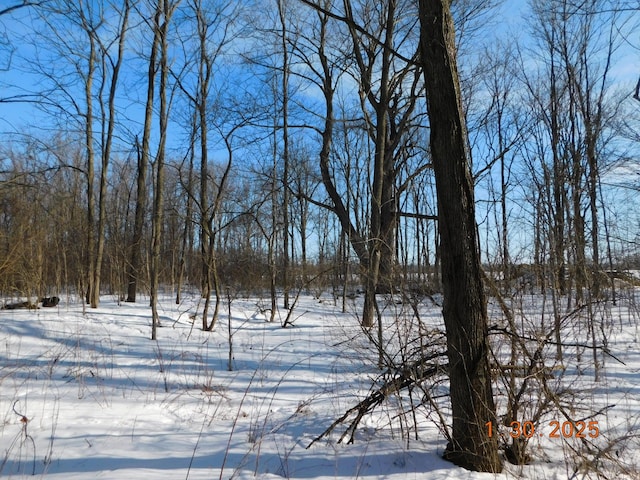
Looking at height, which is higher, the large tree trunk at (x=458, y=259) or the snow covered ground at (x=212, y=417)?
the large tree trunk at (x=458, y=259)

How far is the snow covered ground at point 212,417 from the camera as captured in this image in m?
2.95

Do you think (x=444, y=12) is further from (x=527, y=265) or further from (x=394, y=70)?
(x=394, y=70)

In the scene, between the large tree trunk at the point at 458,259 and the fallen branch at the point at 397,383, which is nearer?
the large tree trunk at the point at 458,259

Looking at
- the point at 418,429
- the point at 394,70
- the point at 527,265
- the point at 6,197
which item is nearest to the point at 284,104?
the point at 394,70

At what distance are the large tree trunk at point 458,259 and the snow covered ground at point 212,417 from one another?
27 cm

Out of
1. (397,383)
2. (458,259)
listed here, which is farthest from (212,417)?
(458,259)

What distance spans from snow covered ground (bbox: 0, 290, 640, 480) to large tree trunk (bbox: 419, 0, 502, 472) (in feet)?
0.88

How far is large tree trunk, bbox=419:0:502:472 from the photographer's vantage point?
2906mm

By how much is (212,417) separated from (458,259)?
278 centimetres

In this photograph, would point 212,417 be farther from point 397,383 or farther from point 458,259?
point 458,259

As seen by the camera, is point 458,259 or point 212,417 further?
point 212,417

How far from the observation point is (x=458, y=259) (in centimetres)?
296

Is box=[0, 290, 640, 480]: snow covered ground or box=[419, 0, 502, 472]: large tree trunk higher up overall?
box=[419, 0, 502, 472]: large tree trunk

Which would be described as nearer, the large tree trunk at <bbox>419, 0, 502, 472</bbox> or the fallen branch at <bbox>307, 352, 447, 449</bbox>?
the large tree trunk at <bbox>419, 0, 502, 472</bbox>
